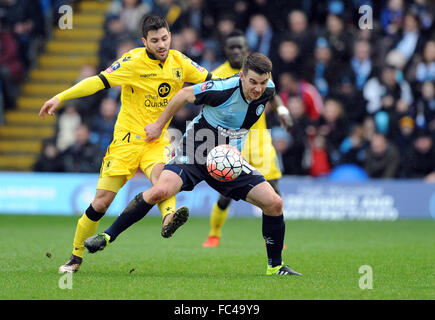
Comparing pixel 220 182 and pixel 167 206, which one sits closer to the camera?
pixel 220 182

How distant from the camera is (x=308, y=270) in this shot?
325 inches

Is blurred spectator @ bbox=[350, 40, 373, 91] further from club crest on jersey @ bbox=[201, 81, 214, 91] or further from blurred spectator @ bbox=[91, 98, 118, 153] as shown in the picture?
club crest on jersey @ bbox=[201, 81, 214, 91]

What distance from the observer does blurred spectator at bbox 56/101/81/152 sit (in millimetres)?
17734

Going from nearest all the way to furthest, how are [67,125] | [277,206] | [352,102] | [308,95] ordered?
[277,206]
[352,102]
[308,95]
[67,125]

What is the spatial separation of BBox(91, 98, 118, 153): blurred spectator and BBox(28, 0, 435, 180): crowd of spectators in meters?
0.03

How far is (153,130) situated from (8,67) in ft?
41.2

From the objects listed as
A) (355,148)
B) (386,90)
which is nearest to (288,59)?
(386,90)

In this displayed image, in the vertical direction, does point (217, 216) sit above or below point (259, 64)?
below

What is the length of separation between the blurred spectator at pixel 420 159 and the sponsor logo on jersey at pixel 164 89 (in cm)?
875

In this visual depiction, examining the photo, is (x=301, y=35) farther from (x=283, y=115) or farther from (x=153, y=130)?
(x=153, y=130)

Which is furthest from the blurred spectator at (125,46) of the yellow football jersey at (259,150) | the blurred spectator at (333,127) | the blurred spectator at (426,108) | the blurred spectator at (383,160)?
the yellow football jersey at (259,150)

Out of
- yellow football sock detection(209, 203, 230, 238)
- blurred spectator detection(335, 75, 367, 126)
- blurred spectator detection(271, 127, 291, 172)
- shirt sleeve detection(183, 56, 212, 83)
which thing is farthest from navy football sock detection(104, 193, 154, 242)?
blurred spectator detection(335, 75, 367, 126)

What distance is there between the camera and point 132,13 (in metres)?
Result: 19.1

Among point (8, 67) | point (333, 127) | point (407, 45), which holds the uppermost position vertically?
point (8, 67)
